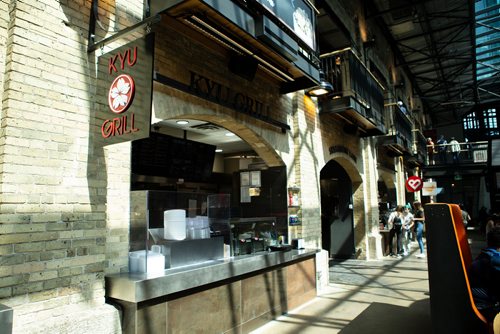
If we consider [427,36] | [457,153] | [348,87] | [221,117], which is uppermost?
[427,36]

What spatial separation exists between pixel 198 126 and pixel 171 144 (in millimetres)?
826

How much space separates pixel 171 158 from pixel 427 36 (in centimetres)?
1401

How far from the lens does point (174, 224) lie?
167 inches

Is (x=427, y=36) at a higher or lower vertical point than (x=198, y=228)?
higher

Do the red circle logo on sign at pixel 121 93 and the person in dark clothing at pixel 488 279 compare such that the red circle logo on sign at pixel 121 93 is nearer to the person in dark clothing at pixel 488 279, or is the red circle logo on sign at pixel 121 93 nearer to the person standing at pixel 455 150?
the person in dark clothing at pixel 488 279

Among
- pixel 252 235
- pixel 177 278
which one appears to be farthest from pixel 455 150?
pixel 177 278

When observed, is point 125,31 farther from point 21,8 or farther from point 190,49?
point 190,49

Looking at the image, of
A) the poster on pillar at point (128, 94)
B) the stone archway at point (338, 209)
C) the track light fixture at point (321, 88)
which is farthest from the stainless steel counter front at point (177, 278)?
the stone archway at point (338, 209)

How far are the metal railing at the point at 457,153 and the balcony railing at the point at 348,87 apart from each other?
17274mm

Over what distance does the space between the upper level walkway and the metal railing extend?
1738 centimetres

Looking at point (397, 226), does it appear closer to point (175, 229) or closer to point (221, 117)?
point (221, 117)

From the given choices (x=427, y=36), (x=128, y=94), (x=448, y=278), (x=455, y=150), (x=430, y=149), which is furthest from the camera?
(x=430, y=149)

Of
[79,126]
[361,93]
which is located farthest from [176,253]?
[361,93]

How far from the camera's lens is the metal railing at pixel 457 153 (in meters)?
23.1
